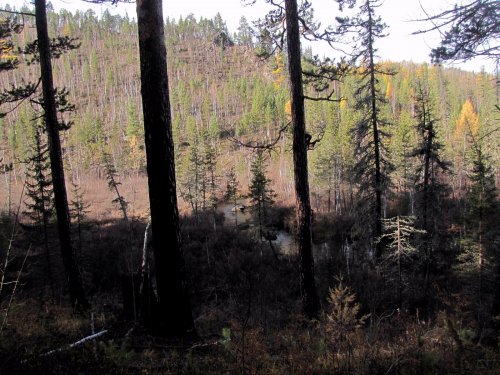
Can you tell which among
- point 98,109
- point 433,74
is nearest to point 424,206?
point 433,74

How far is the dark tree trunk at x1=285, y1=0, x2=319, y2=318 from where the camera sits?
313 inches

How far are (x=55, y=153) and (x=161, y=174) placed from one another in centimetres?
548

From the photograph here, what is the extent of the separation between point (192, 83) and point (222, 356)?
395 ft

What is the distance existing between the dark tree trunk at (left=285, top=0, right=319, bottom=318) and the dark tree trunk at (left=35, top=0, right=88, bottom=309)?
18.5 ft

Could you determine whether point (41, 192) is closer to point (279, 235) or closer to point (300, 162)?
point (300, 162)

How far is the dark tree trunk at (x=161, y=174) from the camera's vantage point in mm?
5090

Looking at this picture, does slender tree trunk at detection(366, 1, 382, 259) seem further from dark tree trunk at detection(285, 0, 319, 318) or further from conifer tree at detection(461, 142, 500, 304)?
dark tree trunk at detection(285, 0, 319, 318)

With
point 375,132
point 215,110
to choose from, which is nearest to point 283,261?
point 375,132

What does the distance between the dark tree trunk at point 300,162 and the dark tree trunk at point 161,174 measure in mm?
3575

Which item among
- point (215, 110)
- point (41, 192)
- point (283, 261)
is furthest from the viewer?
Answer: point (215, 110)

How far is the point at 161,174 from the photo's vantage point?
514cm

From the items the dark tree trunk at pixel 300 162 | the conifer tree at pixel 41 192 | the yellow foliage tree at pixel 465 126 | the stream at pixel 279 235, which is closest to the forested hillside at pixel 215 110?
the yellow foliage tree at pixel 465 126

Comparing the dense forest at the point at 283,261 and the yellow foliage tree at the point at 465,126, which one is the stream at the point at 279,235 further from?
the yellow foliage tree at the point at 465,126

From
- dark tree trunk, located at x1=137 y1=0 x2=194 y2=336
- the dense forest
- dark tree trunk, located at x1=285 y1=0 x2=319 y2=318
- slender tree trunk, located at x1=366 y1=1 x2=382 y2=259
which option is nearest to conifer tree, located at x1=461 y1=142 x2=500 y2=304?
the dense forest
